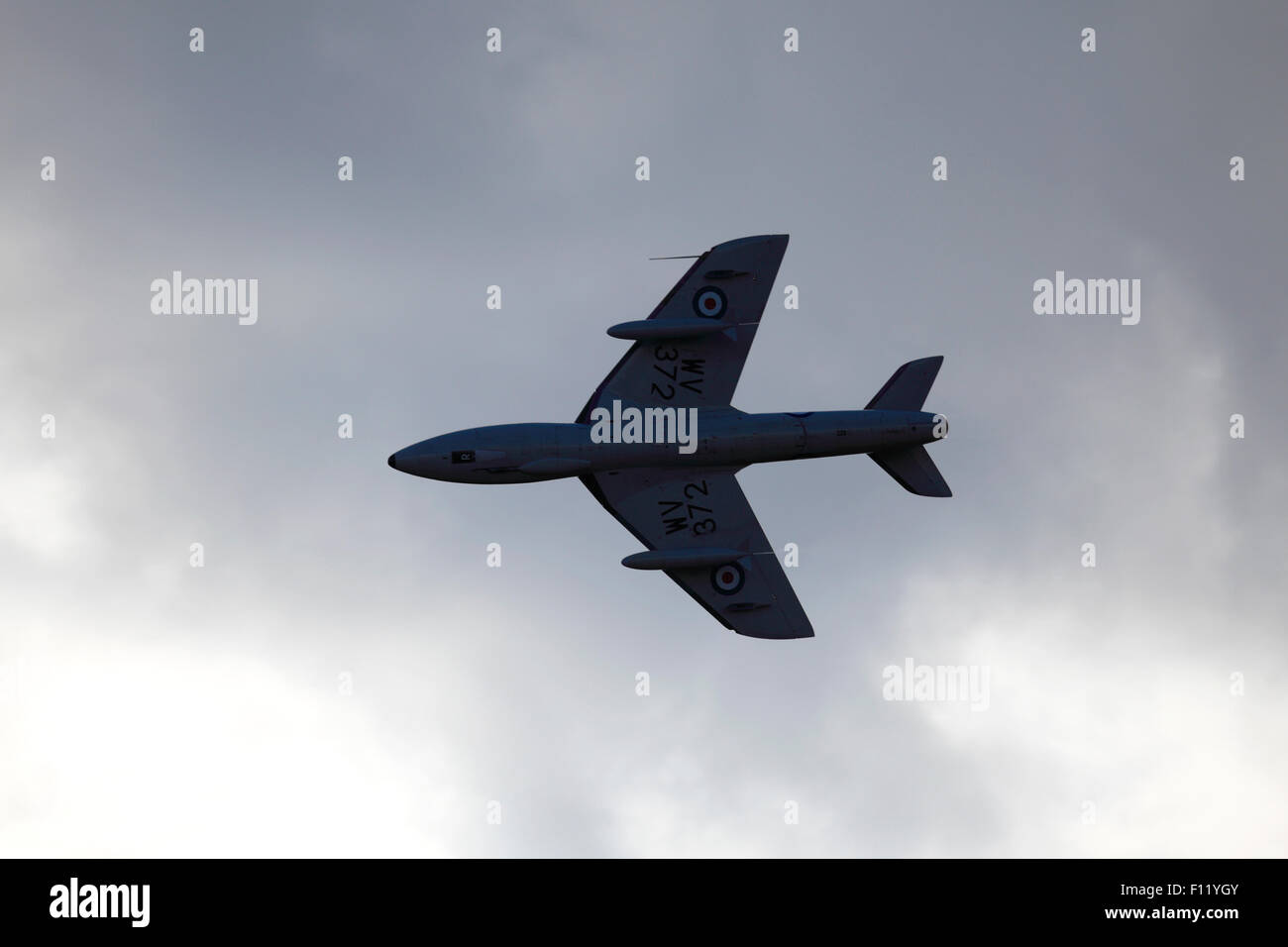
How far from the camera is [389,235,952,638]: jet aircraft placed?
5291 cm

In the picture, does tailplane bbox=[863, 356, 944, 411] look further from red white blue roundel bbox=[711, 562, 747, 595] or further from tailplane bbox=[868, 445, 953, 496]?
red white blue roundel bbox=[711, 562, 747, 595]

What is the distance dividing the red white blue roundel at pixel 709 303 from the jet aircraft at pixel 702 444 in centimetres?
→ 6

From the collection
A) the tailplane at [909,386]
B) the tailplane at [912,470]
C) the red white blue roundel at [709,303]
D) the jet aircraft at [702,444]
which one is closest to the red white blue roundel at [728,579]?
the jet aircraft at [702,444]

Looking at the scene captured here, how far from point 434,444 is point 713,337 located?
13.5m

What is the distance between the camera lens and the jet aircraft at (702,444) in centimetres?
5291

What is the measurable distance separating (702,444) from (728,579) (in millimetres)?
6770

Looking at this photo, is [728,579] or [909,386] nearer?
[909,386]

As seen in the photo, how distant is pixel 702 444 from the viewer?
2116 inches

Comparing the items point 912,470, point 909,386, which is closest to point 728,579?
point 912,470

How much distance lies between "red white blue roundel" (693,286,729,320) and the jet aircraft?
6 centimetres

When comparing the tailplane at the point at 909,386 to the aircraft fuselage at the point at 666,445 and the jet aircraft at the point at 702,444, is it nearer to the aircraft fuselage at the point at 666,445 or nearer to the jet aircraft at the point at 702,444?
the jet aircraft at the point at 702,444

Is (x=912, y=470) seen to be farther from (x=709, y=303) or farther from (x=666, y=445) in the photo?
(x=709, y=303)
